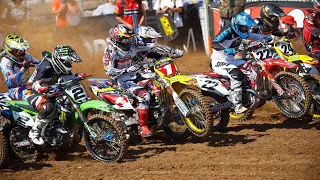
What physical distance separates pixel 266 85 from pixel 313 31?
5.83ft

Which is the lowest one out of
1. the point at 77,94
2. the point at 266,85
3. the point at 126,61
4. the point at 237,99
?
the point at 237,99

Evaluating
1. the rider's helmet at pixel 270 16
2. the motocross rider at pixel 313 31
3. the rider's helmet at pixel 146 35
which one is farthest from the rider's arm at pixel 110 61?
the motocross rider at pixel 313 31

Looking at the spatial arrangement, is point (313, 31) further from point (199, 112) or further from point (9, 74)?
point (9, 74)

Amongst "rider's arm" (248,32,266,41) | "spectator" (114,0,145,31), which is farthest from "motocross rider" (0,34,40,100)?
"spectator" (114,0,145,31)

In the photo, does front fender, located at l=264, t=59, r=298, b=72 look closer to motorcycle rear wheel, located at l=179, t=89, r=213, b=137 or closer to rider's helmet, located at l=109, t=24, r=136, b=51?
motorcycle rear wheel, located at l=179, t=89, r=213, b=137

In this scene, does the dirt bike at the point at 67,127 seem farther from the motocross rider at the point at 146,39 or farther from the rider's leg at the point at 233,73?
the rider's leg at the point at 233,73

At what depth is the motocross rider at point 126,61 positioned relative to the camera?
29.8 ft

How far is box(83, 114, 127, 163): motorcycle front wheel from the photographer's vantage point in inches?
321

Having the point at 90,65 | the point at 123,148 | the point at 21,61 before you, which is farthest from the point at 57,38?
the point at 123,148

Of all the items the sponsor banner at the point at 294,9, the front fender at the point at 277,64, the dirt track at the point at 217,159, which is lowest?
the dirt track at the point at 217,159

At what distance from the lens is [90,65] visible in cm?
1655

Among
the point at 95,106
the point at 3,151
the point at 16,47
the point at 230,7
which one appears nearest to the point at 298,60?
the point at 95,106

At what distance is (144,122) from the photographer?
29.9ft

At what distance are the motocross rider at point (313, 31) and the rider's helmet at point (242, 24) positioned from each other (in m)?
1.82
